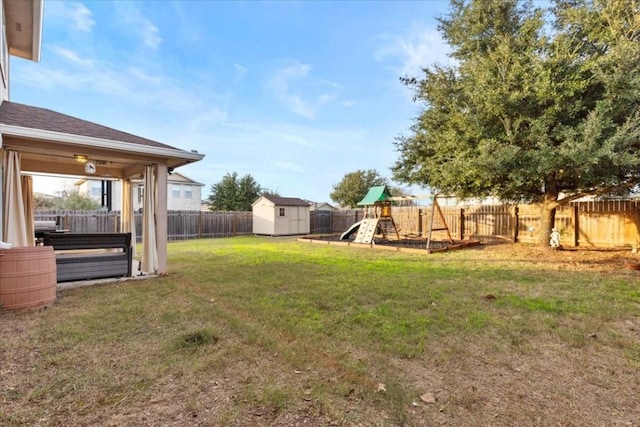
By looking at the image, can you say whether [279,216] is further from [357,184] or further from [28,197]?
[357,184]

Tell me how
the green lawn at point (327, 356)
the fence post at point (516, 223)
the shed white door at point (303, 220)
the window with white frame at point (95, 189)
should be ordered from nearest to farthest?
1. the green lawn at point (327, 356)
2. the fence post at point (516, 223)
3. the shed white door at point (303, 220)
4. the window with white frame at point (95, 189)

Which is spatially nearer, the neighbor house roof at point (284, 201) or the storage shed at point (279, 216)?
the storage shed at point (279, 216)

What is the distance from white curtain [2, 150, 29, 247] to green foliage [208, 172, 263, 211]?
72.0ft

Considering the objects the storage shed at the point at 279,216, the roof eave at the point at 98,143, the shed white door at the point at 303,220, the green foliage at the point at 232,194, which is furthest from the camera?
the green foliage at the point at 232,194

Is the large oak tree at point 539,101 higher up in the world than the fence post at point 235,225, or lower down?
higher up

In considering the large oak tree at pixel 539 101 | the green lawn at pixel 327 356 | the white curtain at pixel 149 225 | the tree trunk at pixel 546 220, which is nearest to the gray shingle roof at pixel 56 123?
the white curtain at pixel 149 225

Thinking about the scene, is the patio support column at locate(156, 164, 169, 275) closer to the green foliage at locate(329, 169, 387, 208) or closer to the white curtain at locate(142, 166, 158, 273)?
the white curtain at locate(142, 166, 158, 273)

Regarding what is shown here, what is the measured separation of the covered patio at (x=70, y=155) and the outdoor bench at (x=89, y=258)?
323 millimetres

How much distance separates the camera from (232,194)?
2672cm

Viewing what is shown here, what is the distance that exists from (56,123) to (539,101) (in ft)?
31.3

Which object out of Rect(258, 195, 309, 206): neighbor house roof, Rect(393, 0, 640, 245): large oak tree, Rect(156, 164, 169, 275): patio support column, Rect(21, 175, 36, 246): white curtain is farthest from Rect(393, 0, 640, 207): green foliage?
Rect(21, 175, 36, 246): white curtain

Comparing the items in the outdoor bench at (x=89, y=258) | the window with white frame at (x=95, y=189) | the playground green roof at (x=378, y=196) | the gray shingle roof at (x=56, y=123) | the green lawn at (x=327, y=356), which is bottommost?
the green lawn at (x=327, y=356)

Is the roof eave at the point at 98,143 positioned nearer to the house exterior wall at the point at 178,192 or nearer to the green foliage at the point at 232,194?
the green foliage at the point at 232,194

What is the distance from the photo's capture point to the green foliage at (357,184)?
30938 millimetres
